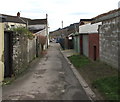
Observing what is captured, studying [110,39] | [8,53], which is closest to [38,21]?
[110,39]

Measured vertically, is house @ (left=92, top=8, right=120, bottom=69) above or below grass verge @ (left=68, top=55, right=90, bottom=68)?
above

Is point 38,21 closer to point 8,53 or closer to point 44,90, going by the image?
point 8,53

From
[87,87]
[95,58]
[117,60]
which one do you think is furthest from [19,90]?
[95,58]

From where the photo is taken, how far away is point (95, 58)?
21.0 metres

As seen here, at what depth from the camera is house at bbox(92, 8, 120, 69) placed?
1388 centimetres

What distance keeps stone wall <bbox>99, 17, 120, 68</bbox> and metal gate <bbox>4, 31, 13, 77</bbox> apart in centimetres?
553

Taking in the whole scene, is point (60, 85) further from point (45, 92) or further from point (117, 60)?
point (117, 60)

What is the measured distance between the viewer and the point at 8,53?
13281 millimetres

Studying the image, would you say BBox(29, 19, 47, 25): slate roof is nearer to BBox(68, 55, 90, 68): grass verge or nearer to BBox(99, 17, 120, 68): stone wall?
BBox(68, 55, 90, 68): grass verge

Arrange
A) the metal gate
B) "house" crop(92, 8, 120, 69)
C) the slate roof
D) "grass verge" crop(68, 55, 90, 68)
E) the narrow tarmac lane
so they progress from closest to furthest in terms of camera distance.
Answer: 1. the narrow tarmac lane
2. the metal gate
3. "house" crop(92, 8, 120, 69)
4. "grass verge" crop(68, 55, 90, 68)
5. the slate roof

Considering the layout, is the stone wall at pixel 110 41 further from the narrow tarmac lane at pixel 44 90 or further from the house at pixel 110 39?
the narrow tarmac lane at pixel 44 90

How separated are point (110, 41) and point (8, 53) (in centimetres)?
609

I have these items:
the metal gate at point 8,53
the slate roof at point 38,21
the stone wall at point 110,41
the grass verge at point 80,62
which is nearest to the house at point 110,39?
the stone wall at point 110,41

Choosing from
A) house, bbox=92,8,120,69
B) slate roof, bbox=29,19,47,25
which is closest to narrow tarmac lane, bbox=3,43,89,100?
house, bbox=92,8,120,69
